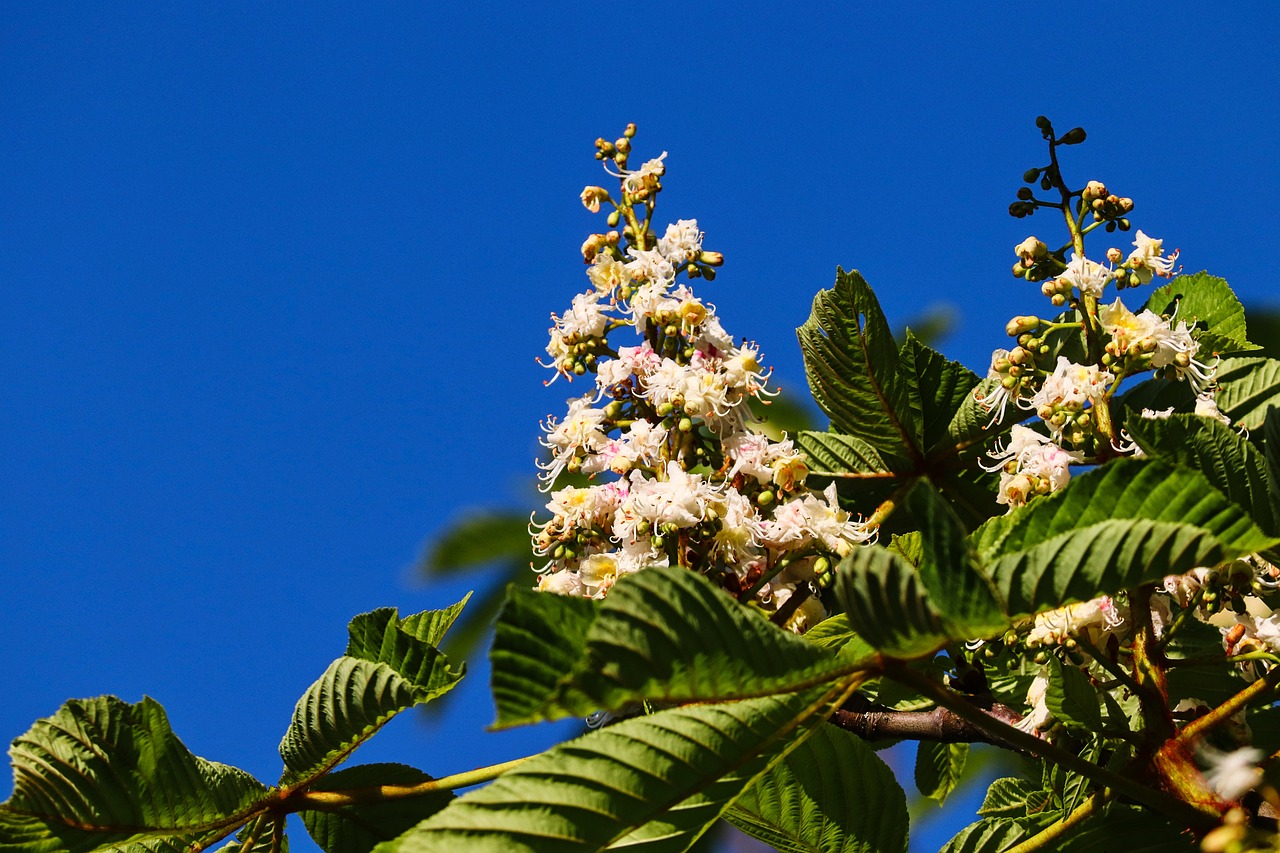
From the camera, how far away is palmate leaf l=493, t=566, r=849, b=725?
45.9 inches

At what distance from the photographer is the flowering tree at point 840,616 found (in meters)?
1.20

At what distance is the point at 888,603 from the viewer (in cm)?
121

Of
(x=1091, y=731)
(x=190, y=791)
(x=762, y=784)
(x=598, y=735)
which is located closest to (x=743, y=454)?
(x=762, y=784)

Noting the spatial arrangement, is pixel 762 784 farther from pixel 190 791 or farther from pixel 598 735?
pixel 190 791

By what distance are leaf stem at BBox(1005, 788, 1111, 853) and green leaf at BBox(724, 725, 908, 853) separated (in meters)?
0.18

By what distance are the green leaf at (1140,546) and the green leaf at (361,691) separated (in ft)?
2.70

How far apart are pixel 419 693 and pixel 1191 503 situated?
1022 mm

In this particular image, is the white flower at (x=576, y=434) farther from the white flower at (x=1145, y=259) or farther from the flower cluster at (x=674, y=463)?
the white flower at (x=1145, y=259)

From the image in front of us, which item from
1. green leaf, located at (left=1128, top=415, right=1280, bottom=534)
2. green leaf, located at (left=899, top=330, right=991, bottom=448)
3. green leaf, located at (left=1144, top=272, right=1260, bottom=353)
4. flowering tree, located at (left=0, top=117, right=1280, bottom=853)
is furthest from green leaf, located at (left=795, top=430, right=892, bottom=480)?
green leaf, located at (left=1128, top=415, right=1280, bottom=534)

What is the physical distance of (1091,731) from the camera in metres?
1.74

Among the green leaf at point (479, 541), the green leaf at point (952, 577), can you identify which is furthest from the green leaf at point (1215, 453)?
the green leaf at point (479, 541)

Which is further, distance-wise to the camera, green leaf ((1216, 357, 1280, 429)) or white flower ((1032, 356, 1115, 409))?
green leaf ((1216, 357, 1280, 429))

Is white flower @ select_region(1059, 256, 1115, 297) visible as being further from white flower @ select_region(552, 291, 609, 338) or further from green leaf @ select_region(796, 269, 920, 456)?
white flower @ select_region(552, 291, 609, 338)

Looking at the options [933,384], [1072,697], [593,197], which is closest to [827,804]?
[1072,697]
